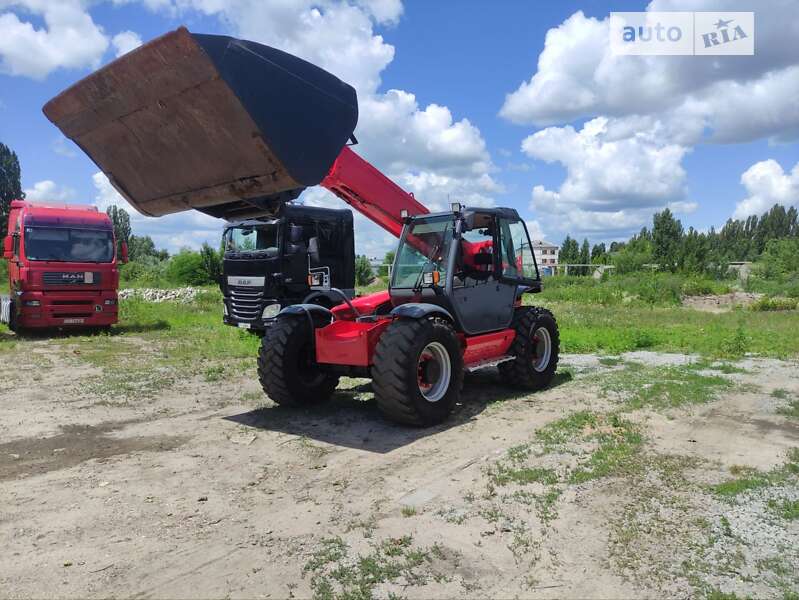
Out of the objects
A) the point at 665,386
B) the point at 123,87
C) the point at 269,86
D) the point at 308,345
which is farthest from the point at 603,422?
the point at 123,87

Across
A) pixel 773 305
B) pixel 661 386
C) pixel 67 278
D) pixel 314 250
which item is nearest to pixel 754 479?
pixel 661 386

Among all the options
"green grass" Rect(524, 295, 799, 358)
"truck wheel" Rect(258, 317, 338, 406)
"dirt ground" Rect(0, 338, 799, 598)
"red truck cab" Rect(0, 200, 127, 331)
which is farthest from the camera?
"red truck cab" Rect(0, 200, 127, 331)

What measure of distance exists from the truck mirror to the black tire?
4.95 metres

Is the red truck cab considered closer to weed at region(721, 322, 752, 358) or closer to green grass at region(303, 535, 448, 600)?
green grass at region(303, 535, 448, 600)

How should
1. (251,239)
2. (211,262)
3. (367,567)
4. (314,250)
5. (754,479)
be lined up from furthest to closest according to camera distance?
(211,262), (251,239), (314,250), (754,479), (367,567)

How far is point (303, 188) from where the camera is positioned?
527 cm

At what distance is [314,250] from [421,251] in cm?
493

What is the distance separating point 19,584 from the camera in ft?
10.6

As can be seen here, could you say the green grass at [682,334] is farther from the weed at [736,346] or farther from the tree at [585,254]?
the tree at [585,254]

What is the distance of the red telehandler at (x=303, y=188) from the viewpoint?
4.89 meters

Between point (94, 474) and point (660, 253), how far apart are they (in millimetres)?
43510

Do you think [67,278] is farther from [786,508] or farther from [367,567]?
[786,508]

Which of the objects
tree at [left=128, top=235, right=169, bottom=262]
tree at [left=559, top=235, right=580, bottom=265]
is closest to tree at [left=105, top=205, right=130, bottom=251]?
tree at [left=128, top=235, right=169, bottom=262]

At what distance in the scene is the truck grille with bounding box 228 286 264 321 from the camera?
11734 mm
